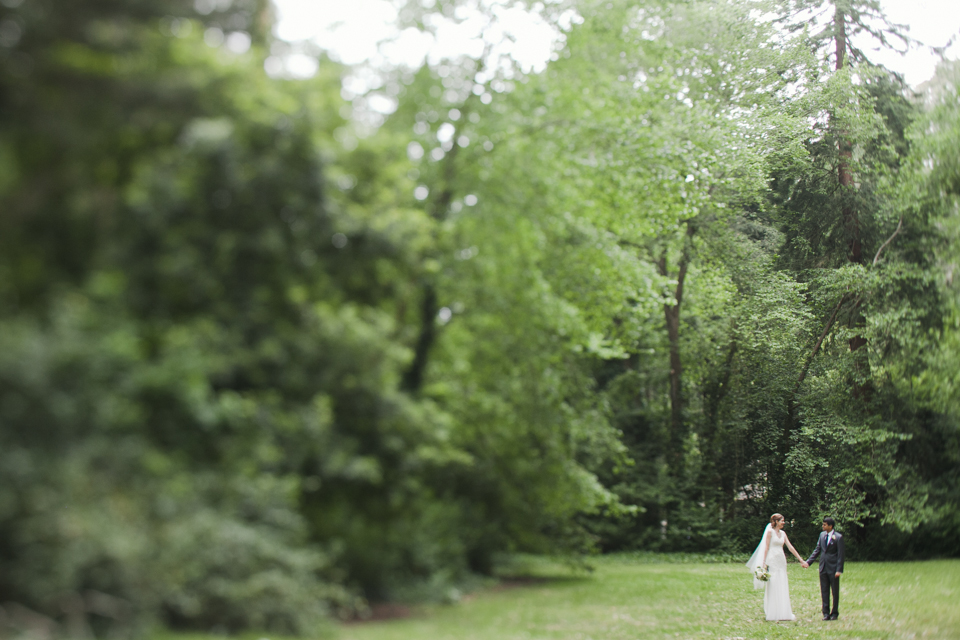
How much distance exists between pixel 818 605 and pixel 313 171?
606 cm

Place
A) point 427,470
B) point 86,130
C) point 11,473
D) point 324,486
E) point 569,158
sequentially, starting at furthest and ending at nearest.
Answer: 1. point 569,158
2. point 427,470
3. point 324,486
4. point 86,130
5. point 11,473

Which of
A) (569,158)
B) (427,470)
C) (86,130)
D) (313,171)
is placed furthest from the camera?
(569,158)

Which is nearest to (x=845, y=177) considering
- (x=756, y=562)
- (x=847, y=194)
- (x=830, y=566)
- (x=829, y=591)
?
(x=847, y=194)

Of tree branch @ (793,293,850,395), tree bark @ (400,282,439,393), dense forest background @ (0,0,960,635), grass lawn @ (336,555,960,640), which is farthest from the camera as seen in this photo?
tree branch @ (793,293,850,395)

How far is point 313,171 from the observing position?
4.68 metres

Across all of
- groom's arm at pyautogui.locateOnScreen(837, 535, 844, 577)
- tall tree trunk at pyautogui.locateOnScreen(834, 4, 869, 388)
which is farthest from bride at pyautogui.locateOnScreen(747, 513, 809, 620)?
tall tree trunk at pyautogui.locateOnScreen(834, 4, 869, 388)

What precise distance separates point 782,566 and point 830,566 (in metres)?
0.42

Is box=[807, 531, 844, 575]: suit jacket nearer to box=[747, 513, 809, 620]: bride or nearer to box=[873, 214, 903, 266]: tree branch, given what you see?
box=[747, 513, 809, 620]: bride

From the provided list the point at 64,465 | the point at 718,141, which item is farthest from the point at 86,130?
the point at 718,141

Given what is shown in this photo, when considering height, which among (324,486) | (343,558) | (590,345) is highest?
(590,345)

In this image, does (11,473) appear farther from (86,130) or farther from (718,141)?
(718,141)

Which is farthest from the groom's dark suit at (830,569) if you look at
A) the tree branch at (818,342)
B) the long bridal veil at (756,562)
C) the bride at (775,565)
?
the tree branch at (818,342)

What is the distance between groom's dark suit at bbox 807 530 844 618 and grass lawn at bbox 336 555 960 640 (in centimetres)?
8

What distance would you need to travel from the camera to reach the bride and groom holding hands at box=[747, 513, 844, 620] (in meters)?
6.28
